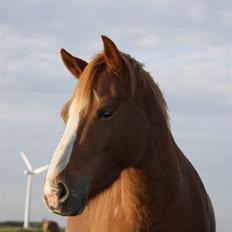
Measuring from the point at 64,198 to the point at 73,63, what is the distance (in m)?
1.59

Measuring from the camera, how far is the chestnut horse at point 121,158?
445 centimetres

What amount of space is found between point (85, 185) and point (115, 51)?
125 centimetres

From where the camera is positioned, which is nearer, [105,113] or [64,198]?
[64,198]

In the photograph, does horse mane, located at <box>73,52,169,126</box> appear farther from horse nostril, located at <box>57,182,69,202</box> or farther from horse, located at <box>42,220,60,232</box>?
horse, located at <box>42,220,60,232</box>

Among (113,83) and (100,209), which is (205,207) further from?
(113,83)

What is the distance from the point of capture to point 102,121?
15.3 ft

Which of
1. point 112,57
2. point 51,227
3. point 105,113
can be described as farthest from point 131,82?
point 51,227

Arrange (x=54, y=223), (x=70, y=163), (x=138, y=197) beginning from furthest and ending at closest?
(x=54, y=223) → (x=138, y=197) → (x=70, y=163)

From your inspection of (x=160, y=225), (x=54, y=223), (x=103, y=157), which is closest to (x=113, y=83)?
(x=103, y=157)

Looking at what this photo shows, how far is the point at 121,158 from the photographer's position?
4828mm

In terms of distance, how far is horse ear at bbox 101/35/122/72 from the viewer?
483cm

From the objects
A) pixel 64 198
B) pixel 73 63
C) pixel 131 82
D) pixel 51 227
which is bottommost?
pixel 51 227

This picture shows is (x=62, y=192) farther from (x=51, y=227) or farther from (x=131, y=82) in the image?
(x=51, y=227)

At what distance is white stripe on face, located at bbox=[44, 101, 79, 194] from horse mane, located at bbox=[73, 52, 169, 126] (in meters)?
0.12
